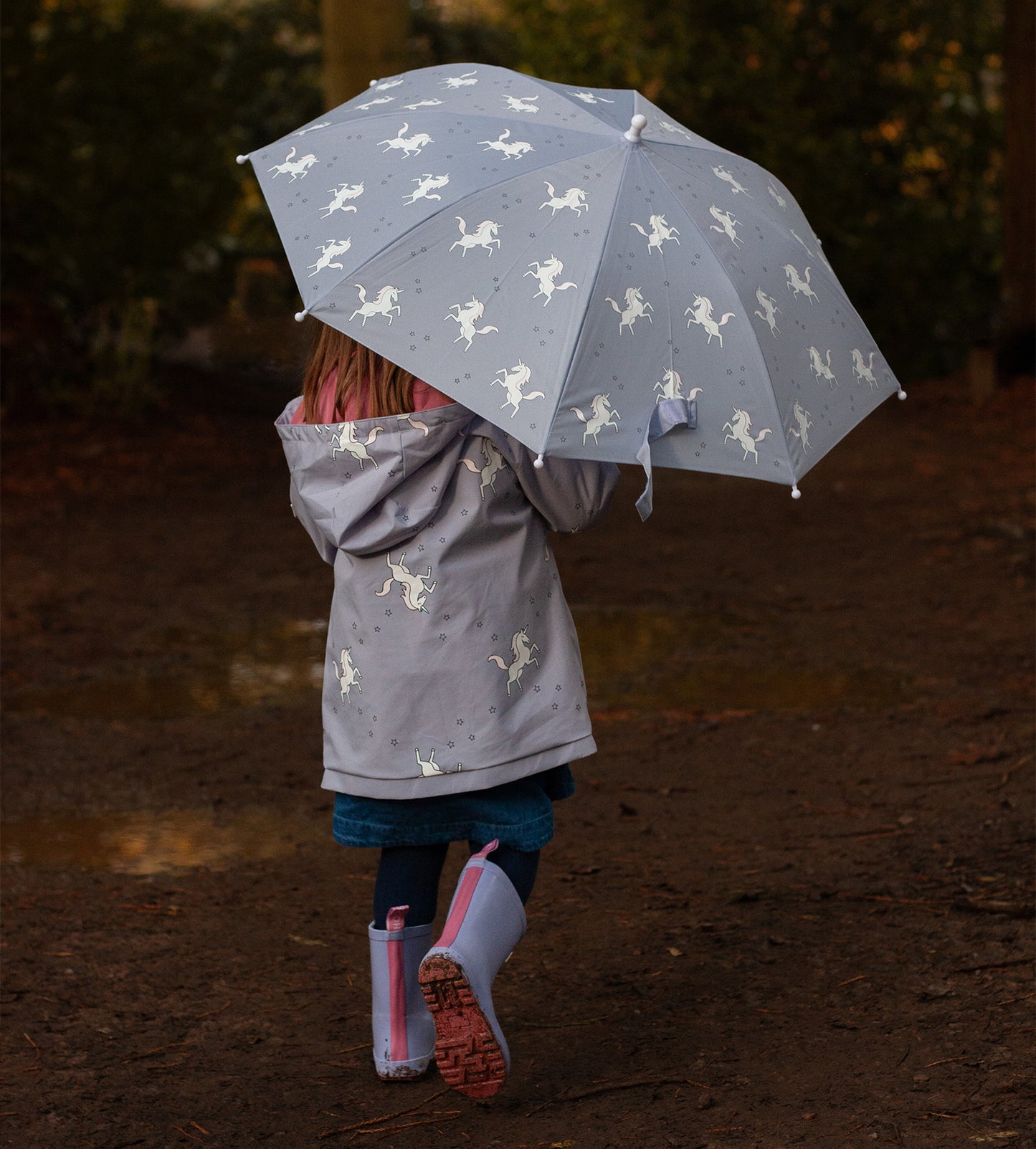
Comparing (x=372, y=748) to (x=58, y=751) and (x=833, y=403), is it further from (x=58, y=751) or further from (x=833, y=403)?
(x=58, y=751)

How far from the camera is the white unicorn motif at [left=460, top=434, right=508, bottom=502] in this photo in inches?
105

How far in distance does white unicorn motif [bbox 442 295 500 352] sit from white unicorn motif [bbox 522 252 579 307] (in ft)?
0.31

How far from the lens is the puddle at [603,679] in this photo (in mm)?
5227

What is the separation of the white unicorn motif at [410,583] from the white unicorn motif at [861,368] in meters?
0.99

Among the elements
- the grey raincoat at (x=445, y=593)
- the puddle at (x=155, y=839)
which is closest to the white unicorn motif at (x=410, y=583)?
the grey raincoat at (x=445, y=593)

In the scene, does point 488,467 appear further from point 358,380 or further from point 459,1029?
point 459,1029

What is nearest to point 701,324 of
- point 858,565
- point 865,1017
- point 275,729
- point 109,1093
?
point 865,1017

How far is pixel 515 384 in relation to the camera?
8.16 ft

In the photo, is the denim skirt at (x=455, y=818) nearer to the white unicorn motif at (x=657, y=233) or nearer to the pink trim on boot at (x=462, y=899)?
the pink trim on boot at (x=462, y=899)

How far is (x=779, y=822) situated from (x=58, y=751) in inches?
91.3

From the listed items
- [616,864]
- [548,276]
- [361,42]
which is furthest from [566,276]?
[361,42]

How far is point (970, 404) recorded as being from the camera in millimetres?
10984

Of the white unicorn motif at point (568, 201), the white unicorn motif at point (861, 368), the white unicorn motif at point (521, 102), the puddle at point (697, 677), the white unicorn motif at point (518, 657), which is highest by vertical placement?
the white unicorn motif at point (521, 102)

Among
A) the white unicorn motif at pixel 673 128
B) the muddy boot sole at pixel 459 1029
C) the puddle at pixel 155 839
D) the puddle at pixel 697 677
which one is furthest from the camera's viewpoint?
the puddle at pixel 697 677
